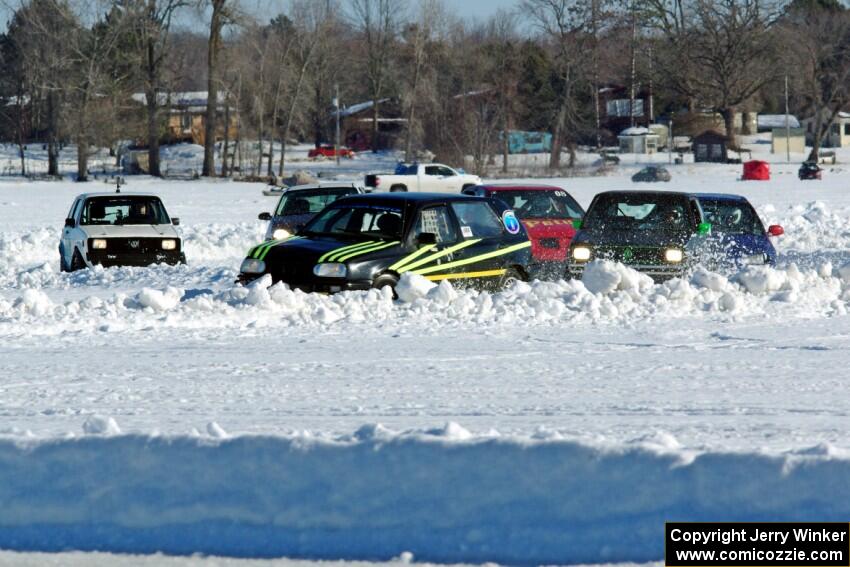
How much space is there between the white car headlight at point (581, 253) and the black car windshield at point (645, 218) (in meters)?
0.41

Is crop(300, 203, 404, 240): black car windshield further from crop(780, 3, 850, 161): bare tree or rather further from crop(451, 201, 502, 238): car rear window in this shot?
crop(780, 3, 850, 161): bare tree

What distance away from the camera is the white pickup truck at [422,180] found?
50062mm

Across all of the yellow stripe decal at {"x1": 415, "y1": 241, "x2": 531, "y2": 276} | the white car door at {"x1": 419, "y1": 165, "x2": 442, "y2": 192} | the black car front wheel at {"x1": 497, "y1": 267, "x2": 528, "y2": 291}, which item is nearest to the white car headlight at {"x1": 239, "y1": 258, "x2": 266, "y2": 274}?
the yellow stripe decal at {"x1": 415, "y1": 241, "x2": 531, "y2": 276}

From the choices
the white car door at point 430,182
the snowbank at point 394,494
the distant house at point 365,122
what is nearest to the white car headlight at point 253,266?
the snowbank at point 394,494

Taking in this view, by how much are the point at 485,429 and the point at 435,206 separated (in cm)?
733

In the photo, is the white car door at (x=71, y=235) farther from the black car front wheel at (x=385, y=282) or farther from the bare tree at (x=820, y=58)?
the bare tree at (x=820, y=58)

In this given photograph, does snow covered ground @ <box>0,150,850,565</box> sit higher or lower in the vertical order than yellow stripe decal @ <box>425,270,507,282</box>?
lower

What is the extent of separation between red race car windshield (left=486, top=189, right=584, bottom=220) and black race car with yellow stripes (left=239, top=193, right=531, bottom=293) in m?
4.22

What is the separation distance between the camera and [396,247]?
14.8m

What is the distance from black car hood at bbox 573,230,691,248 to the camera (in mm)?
16484

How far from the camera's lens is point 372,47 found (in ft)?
366

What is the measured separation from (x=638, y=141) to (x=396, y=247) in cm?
8313

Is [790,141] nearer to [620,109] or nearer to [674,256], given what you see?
[620,109]

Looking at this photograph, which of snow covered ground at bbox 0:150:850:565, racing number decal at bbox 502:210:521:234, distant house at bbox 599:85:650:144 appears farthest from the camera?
distant house at bbox 599:85:650:144
